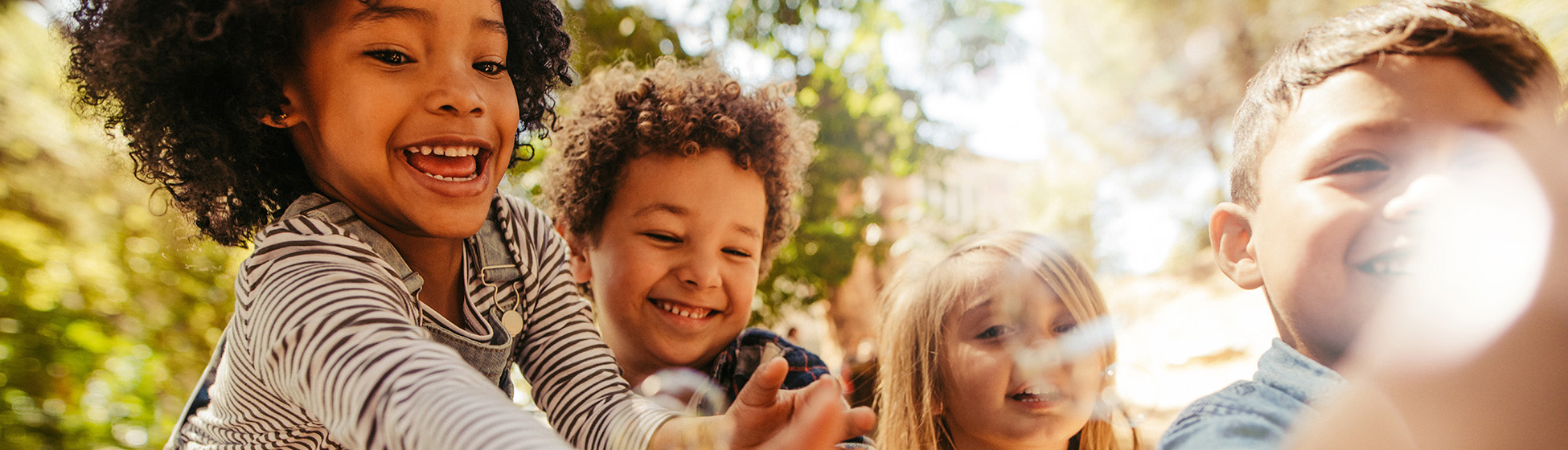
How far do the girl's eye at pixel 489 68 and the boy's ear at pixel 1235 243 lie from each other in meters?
1.17

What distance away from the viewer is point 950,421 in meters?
1.60

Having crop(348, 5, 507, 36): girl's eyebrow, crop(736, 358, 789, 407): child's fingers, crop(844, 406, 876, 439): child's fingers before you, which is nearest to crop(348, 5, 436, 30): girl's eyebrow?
crop(348, 5, 507, 36): girl's eyebrow

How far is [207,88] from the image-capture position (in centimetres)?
118

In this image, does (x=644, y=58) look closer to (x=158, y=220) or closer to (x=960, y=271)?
(x=960, y=271)

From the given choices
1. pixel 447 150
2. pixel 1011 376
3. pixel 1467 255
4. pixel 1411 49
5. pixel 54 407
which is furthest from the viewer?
pixel 54 407

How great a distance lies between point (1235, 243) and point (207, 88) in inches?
64.3

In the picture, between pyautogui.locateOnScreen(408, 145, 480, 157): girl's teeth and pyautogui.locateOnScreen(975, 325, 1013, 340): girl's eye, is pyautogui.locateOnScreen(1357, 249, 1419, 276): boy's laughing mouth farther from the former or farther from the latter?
pyautogui.locateOnScreen(408, 145, 480, 157): girl's teeth

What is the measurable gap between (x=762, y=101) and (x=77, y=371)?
97.9 inches

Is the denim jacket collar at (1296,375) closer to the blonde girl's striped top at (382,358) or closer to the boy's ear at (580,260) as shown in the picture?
the blonde girl's striped top at (382,358)

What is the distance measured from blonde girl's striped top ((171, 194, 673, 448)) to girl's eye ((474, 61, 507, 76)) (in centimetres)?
28

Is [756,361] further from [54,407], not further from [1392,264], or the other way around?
[54,407]

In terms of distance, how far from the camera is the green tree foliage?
2471mm

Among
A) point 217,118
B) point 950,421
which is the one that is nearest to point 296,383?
point 217,118

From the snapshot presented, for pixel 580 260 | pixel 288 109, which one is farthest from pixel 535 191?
pixel 288 109
